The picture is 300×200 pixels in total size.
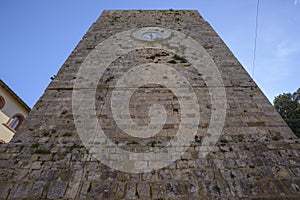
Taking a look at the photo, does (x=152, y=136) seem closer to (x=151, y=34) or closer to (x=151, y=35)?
(x=151, y=35)

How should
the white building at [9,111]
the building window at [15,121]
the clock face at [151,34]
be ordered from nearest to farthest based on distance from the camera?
the clock face at [151,34]
the white building at [9,111]
the building window at [15,121]

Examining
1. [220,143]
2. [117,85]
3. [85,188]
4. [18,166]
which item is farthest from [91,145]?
[220,143]

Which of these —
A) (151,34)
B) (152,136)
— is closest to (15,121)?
(151,34)

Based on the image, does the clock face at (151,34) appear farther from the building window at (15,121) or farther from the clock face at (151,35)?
the building window at (15,121)

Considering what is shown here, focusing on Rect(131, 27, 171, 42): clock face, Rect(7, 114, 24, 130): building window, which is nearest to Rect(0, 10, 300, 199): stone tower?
Rect(131, 27, 171, 42): clock face

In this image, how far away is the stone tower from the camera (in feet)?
9.04

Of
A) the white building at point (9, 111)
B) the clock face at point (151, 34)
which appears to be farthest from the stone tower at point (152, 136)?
Answer: the white building at point (9, 111)

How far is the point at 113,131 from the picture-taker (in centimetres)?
371

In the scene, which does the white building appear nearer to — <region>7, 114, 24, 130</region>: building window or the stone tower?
<region>7, 114, 24, 130</region>: building window

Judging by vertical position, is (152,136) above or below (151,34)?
below

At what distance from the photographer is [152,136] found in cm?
361

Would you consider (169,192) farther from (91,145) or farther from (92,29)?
(92,29)

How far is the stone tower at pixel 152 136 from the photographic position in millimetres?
2756

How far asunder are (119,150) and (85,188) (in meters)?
0.80
